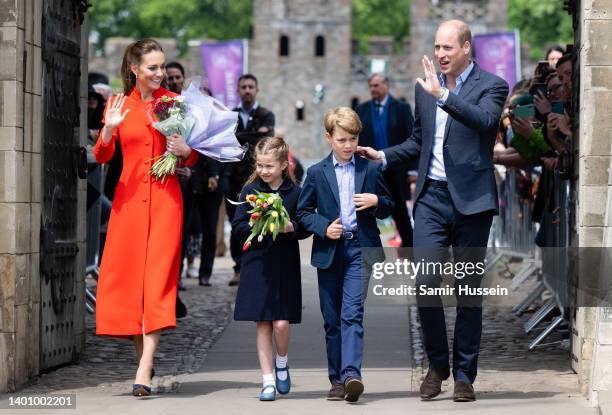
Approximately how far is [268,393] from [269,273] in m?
0.67

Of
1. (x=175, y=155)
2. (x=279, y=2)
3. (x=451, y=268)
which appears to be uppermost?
(x=279, y=2)

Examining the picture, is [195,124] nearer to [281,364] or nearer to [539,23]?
[281,364]

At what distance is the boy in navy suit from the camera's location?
30.3 feet

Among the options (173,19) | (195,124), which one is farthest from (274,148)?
(173,19)

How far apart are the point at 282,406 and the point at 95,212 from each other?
16.3 ft

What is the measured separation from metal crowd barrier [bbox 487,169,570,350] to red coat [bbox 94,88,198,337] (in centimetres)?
296

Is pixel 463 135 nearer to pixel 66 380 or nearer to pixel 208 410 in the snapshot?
pixel 208 410

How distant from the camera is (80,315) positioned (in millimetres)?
11383

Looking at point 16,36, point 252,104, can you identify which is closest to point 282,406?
point 16,36

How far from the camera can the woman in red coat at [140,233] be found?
9.45 m

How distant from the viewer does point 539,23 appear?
88.2 meters

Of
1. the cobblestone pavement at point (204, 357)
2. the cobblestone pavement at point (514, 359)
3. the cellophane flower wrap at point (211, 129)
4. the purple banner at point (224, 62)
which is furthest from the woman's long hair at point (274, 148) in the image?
the purple banner at point (224, 62)

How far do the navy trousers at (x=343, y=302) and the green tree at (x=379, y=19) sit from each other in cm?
8700

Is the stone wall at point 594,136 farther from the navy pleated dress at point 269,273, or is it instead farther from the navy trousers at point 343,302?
the navy pleated dress at point 269,273
